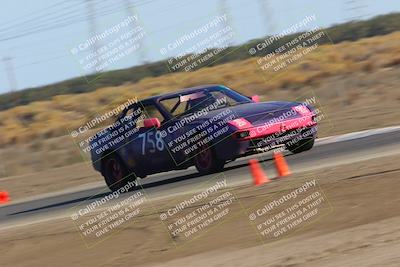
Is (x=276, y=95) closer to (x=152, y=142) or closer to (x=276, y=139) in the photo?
(x=152, y=142)

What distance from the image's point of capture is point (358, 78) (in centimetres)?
3194

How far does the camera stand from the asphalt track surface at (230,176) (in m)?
13.7

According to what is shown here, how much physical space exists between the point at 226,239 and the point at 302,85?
1113 inches

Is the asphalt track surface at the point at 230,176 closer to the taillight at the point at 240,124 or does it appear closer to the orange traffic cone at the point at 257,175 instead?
→ the orange traffic cone at the point at 257,175

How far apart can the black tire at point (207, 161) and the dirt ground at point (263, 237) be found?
4.57 feet

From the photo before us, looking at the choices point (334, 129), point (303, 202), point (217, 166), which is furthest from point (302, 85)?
point (303, 202)

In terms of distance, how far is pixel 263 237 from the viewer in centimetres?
906

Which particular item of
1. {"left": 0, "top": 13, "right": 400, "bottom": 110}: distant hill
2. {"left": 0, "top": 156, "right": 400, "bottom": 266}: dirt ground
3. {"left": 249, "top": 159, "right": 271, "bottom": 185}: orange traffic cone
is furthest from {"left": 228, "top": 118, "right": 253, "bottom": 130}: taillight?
{"left": 0, "top": 13, "right": 400, "bottom": 110}: distant hill

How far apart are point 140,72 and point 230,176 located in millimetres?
59585

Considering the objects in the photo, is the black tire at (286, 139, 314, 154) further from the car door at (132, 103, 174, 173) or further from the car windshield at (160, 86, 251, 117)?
the car door at (132, 103, 174, 173)

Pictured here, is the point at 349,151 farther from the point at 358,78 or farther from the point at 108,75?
the point at 108,75

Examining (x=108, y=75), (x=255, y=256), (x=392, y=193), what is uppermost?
(x=255, y=256)

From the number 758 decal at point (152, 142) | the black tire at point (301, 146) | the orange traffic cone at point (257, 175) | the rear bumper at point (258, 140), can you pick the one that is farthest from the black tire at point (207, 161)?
the black tire at point (301, 146)

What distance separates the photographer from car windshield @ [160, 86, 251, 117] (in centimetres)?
1419
